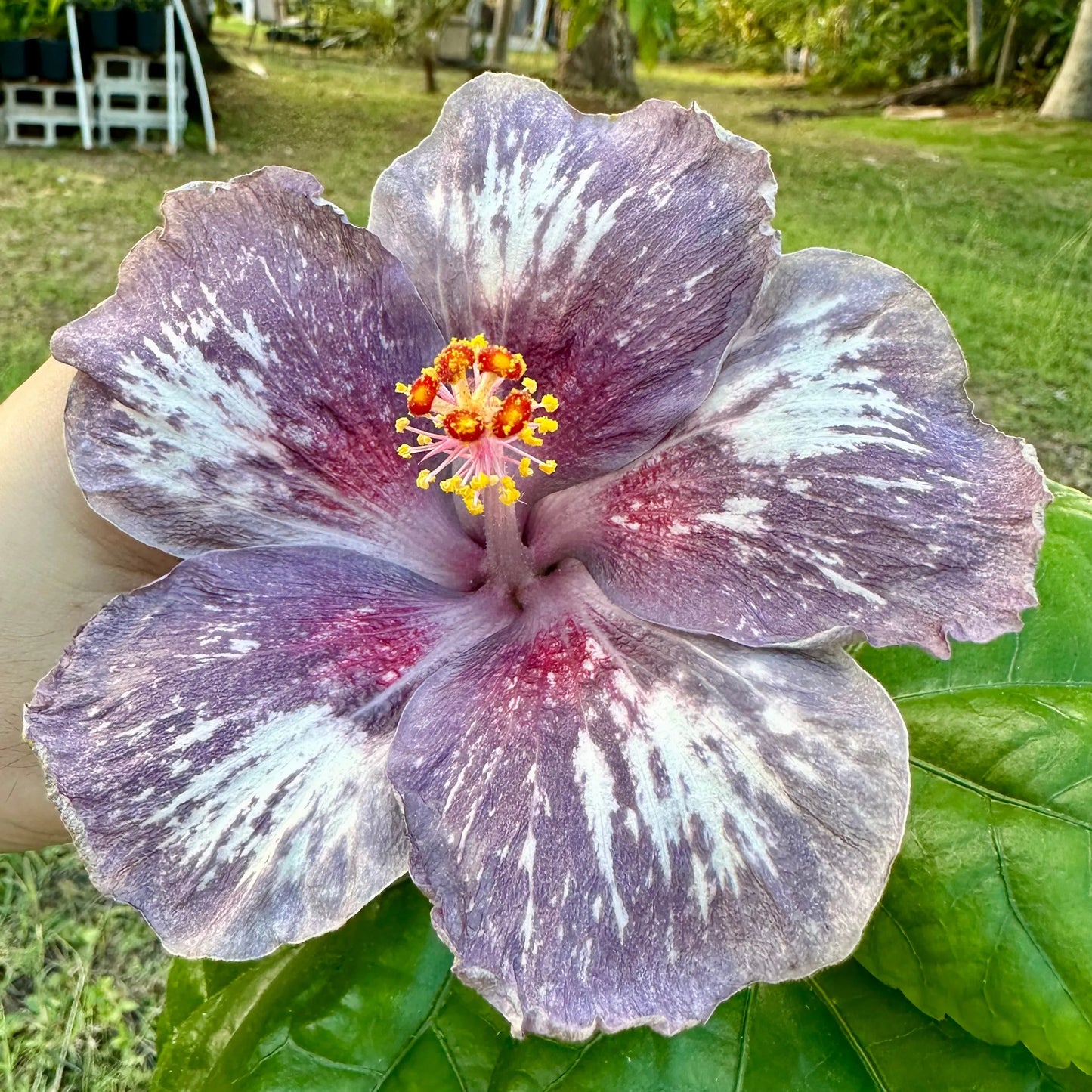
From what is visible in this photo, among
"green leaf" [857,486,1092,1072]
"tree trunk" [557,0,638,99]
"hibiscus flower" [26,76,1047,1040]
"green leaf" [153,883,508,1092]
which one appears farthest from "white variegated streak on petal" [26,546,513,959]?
"tree trunk" [557,0,638,99]

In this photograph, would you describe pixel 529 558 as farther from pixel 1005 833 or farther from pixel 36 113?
pixel 36 113

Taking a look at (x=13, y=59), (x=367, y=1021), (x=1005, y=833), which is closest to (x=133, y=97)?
(x=13, y=59)

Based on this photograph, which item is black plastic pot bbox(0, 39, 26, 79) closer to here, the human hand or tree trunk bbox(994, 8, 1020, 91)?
the human hand

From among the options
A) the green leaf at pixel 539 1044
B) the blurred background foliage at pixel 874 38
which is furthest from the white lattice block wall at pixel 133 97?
the green leaf at pixel 539 1044

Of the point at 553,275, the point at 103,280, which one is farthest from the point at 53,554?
the point at 103,280

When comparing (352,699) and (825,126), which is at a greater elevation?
(352,699)

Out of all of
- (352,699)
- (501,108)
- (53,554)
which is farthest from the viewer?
(53,554)

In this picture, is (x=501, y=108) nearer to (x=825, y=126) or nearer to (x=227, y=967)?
(x=227, y=967)

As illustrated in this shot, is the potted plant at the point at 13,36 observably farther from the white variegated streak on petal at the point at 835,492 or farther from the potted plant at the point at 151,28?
the white variegated streak on petal at the point at 835,492
